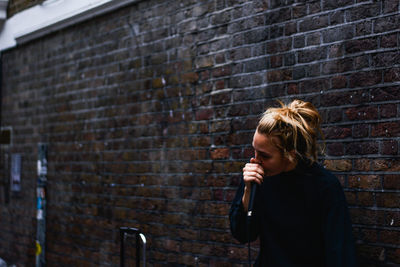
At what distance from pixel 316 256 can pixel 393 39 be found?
4.88 feet

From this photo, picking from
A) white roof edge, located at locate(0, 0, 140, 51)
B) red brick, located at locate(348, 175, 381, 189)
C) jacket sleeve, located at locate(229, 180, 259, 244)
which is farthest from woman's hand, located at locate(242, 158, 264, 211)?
white roof edge, located at locate(0, 0, 140, 51)

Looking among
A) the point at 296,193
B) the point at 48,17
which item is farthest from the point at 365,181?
the point at 48,17

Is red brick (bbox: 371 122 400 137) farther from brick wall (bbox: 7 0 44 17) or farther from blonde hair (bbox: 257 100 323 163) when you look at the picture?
brick wall (bbox: 7 0 44 17)

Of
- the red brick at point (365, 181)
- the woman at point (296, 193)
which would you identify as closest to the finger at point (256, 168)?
the woman at point (296, 193)

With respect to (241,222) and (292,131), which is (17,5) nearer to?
(241,222)

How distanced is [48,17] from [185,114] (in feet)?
9.67

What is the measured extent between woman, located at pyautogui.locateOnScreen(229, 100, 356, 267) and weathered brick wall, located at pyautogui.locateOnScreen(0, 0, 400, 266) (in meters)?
0.68

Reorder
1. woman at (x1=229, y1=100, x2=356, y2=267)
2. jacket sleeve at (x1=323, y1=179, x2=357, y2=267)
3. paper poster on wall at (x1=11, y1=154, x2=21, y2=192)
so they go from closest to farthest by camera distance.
→ jacket sleeve at (x1=323, y1=179, x2=357, y2=267)
woman at (x1=229, y1=100, x2=356, y2=267)
paper poster on wall at (x1=11, y1=154, x2=21, y2=192)

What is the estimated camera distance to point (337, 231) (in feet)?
9.14

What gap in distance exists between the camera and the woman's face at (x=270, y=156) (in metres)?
2.94

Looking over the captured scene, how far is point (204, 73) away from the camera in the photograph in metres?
4.64

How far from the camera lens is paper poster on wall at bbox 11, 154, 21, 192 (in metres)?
7.18

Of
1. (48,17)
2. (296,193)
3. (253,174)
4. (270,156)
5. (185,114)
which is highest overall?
(48,17)

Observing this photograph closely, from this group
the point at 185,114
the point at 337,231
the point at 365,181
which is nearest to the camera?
the point at 337,231
